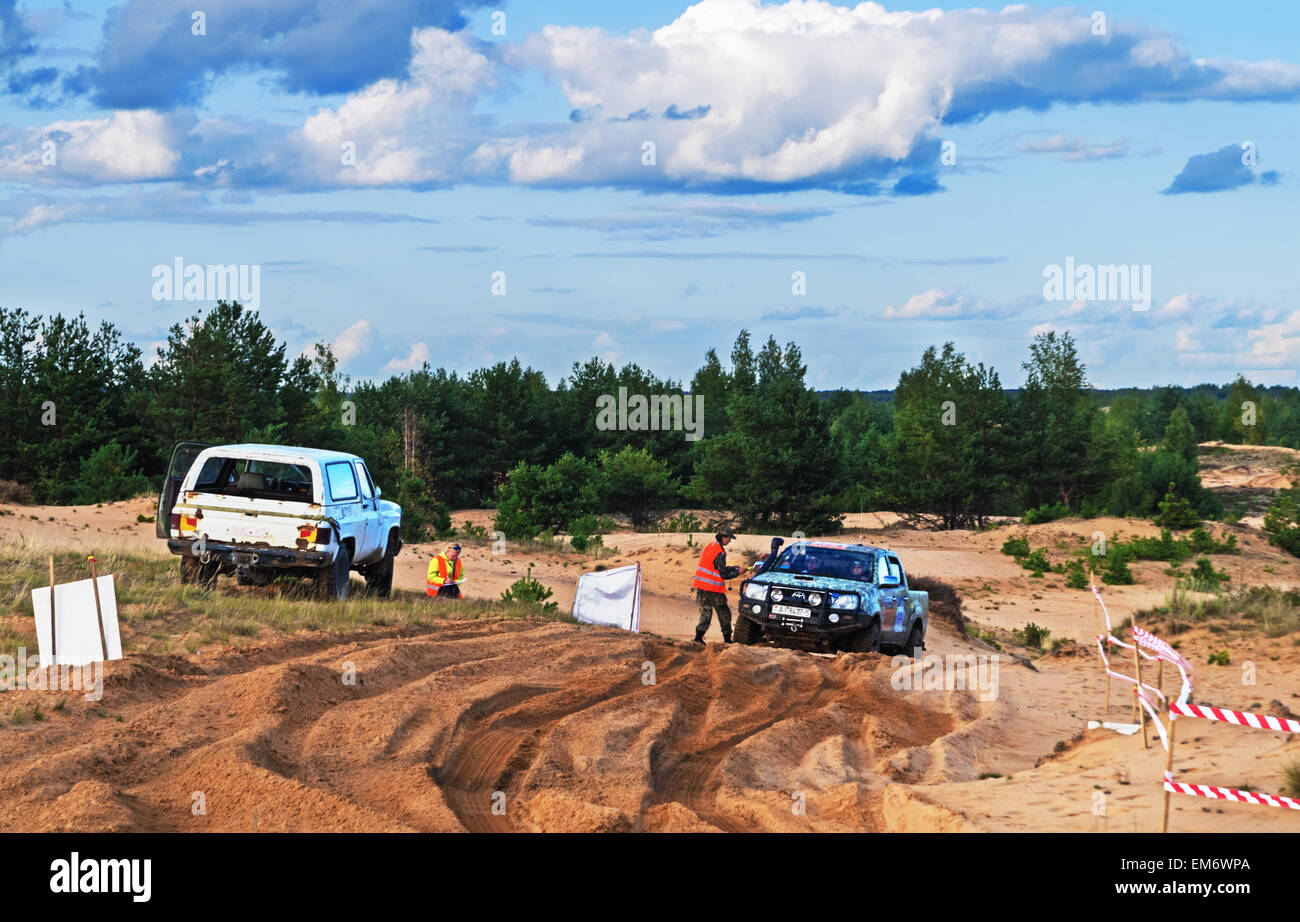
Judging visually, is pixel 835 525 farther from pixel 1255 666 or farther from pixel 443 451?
pixel 1255 666

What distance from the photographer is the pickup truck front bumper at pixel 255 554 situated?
1608 cm

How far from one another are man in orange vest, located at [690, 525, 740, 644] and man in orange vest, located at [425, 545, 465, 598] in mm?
4371

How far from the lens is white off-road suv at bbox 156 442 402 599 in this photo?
16.1 meters

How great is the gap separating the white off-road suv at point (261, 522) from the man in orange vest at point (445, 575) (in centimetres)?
236

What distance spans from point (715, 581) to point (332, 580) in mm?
5323

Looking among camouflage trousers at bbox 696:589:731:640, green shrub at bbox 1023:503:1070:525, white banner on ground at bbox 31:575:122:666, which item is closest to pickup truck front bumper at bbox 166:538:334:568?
white banner on ground at bbox 31:575:122:666

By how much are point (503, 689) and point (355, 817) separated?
4.40 m

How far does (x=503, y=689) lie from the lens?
1169 cm

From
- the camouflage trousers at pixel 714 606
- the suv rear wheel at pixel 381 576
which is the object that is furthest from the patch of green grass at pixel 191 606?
the camouflage trousers at pixel 714 606

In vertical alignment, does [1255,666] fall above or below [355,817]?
below

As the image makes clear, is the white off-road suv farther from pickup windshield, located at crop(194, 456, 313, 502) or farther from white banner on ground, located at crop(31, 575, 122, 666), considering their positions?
white banner on ground, located at crop(31, 575, 122, 666)

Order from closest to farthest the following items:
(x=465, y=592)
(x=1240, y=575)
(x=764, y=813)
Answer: (x=764, y=813) < (x=465, y=592) < (x=1240, y=575)

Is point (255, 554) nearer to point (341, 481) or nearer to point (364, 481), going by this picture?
point (341, 481)
